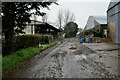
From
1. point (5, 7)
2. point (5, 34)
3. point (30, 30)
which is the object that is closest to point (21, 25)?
point (5, 34)

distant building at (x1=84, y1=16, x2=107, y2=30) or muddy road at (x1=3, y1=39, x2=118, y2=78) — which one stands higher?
distant building at (x1=84, y1=16, x2=107, y2=30)

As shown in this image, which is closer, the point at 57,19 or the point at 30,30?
the point at 30,30

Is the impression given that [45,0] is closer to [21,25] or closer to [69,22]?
[21,25]

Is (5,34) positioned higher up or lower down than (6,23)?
lower down

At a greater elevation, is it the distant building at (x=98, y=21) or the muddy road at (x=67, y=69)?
the distant building at (x=98, y=21)

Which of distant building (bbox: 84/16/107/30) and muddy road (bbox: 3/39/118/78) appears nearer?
muddy road (bbox: 3/39/118/78)

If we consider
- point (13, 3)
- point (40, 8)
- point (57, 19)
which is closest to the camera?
point (13, 3)

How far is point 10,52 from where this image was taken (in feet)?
30.4

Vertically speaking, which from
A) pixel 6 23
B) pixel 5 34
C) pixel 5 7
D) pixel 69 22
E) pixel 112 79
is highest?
pixel 69 22

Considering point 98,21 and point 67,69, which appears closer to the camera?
point 67,69

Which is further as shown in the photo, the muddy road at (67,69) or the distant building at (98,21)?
the distant building at (98,21)

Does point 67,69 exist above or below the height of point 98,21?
below

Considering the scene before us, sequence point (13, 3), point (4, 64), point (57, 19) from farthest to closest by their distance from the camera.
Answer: point (57, 19) < point (13, 3) < point (4, 64)

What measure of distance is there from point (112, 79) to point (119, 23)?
57.9 feet
